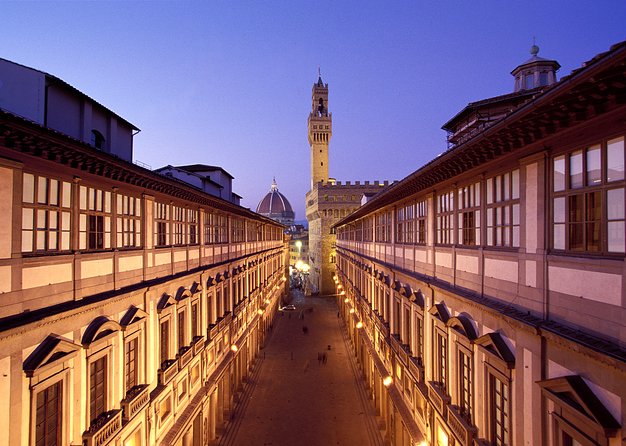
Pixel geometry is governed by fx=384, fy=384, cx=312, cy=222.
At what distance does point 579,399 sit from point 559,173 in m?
3.74

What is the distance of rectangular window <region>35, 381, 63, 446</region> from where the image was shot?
818cm

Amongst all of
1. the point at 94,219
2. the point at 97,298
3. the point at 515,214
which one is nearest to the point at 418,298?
the point at 515,214

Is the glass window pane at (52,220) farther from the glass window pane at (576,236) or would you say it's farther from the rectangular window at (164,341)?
the glass window pane at (576,236)

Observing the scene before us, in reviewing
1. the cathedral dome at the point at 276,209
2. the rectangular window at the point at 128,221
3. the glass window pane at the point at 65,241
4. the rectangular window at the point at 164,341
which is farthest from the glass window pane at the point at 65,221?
the cathedral dome at the point at 276,209

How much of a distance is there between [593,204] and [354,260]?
3074 cm

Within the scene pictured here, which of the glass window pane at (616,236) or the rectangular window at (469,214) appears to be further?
the rectangular window at (469,214)

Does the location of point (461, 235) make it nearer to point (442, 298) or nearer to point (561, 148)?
point (442, 298)

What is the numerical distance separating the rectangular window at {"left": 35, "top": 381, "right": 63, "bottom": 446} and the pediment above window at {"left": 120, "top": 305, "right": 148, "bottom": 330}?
284 cm

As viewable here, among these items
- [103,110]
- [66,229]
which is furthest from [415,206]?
[103,110]

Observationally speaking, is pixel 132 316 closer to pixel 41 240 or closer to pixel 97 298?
pixel 97 298

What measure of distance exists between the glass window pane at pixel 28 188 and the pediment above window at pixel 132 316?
4.85 m

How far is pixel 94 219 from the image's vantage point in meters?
10.6

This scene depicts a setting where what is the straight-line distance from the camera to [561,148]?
675cm

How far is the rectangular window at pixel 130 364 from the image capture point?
12.0m
